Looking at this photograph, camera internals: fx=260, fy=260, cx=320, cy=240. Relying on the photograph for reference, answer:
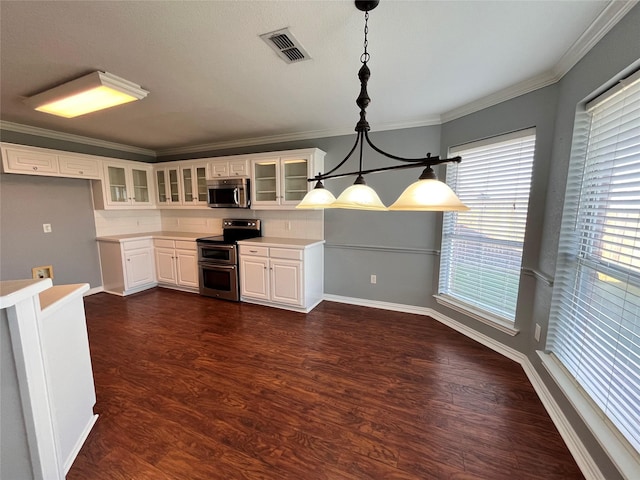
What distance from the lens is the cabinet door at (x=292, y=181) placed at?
362 cm

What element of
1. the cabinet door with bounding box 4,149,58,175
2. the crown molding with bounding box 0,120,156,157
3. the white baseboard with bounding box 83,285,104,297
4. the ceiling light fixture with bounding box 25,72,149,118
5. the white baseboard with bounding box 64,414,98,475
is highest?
the crown molding with bounding box 0,120,156,157

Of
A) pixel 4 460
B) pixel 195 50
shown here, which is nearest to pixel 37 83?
pixel 195 50

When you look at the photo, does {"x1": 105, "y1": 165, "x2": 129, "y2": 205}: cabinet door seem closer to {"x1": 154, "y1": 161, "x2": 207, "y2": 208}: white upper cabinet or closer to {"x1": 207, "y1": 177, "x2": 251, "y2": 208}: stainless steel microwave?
{"x1": 154, "y1": 161, "x2": 207, "y2": 208}: white upper cabinet

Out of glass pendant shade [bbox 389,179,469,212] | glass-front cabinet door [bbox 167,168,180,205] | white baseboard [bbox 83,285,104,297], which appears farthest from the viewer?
glass-front cabinet door [bbox 167,168,180,205]

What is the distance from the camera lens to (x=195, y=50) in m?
1.71

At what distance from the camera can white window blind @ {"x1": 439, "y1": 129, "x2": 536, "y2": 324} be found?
90.7 inches

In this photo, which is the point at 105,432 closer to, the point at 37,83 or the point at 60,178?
the point at 37,83

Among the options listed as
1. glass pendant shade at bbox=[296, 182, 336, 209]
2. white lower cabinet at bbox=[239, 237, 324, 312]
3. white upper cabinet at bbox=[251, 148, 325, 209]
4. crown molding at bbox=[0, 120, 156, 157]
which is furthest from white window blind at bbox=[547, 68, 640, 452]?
crown molding at bbox=[0, 120, 156, 157]

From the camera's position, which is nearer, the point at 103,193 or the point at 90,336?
the point at 90,336

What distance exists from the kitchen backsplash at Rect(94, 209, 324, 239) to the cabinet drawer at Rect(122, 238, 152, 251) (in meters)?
0.62

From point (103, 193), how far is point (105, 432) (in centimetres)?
354

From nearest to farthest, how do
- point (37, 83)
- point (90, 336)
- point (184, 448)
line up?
point (184, 448) → point (37, 83) → point (90, 336)

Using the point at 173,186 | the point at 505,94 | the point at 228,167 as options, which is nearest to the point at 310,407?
the point at 505,94

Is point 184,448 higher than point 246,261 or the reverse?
the reverse
